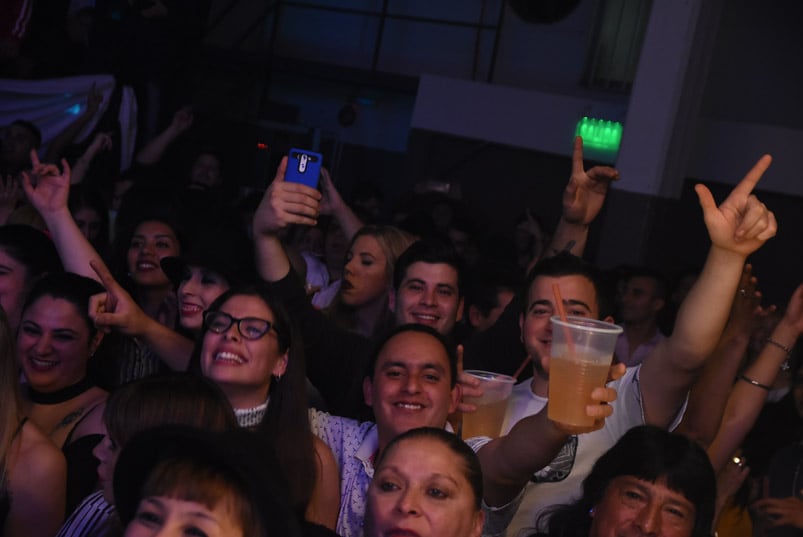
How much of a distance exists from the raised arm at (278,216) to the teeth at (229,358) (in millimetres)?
422

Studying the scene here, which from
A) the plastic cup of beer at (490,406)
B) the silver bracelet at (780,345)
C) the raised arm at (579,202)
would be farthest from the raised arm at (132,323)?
the silver bracelet at (780,345)

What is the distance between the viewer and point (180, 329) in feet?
12.6

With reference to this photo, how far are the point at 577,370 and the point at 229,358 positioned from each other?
106cm

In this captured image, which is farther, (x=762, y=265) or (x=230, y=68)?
(x=230, y=68)

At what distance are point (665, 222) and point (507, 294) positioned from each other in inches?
143

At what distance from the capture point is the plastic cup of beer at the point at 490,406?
3096 mm

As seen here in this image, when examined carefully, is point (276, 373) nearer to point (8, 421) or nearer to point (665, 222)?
point (8, 421)

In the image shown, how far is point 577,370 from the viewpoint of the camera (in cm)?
243

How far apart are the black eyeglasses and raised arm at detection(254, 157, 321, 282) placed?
1.09 ft

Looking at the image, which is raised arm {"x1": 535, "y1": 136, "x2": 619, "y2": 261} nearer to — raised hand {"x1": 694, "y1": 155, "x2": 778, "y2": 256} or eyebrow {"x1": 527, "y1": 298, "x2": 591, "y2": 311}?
eyebrow {"x1": 527, "y1": 298, "x2": 591, "y2": 311}

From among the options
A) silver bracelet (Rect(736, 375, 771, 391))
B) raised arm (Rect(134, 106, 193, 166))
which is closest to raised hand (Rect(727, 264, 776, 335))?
silver bracelet (Rect(736, 375, 771, 391))

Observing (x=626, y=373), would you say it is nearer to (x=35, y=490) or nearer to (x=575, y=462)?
(x=575, y=462)

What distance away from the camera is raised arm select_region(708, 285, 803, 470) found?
351 cm

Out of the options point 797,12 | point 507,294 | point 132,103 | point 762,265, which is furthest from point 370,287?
point 797,12
